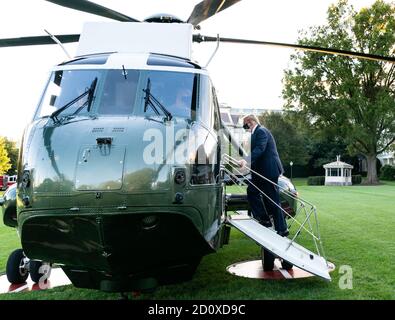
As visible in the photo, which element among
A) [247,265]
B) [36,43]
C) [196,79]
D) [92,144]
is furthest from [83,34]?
[247,265]

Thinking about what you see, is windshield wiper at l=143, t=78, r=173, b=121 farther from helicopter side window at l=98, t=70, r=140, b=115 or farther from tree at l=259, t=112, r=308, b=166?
tree at l=259, t=112, r=308, b=166

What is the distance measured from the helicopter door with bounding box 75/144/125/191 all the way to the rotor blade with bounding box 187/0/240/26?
142 inches

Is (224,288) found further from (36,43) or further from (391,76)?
(391,76)

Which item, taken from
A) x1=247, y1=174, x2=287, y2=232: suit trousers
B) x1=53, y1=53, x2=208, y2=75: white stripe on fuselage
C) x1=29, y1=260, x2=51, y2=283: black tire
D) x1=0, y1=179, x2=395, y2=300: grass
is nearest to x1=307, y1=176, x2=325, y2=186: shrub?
x1=0, y1=179, x2=395, y2=300: grass

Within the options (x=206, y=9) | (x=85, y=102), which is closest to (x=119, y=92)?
(x=85, y=102)

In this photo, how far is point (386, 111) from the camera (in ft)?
135

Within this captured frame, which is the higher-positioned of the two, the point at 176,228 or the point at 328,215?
the point at 176,228

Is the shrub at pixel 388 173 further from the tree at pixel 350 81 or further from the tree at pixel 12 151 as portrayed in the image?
the tree at pixel 12 151

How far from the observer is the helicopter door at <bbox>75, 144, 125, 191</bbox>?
3.76 meters

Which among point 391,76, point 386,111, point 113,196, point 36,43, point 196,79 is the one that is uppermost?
point 391,76

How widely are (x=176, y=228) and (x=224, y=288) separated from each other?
273 centimetres

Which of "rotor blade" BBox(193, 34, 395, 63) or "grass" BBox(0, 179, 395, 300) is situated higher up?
"rotor blade" BBox(193, 34, 395, 63)
